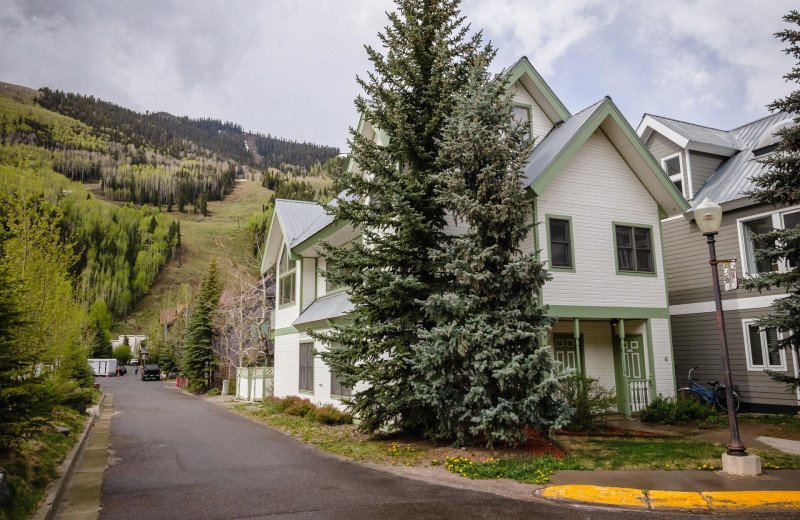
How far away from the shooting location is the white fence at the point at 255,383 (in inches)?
1040

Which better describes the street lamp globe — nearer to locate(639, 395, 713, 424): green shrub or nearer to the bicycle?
locate(639, 395, 713, 424): green shrub

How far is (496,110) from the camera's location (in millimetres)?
11430

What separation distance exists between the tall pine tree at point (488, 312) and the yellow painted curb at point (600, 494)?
182 cm

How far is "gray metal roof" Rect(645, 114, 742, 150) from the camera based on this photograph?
19.8 metres

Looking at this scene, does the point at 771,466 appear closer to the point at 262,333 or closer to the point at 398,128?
the point at 398,128

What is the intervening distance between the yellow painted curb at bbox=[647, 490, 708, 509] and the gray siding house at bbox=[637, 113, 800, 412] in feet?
32.8

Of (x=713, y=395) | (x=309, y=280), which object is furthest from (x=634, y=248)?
(x=309, y=280)

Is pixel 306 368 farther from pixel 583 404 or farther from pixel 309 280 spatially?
pixel 583 404

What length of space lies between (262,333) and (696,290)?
23.5m

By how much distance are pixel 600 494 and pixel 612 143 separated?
11651 mm

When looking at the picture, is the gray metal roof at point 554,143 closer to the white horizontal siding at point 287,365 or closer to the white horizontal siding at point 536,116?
the white horizontal siding at point 536,116

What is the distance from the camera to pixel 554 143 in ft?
51.0

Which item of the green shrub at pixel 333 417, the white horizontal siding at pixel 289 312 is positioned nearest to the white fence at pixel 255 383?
the white horizontal siding at pixel 289 312

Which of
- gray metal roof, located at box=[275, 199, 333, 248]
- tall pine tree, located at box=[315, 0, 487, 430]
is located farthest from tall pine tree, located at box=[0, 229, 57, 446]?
gray metal roof, located at box=[275, 199, 333, 248]
